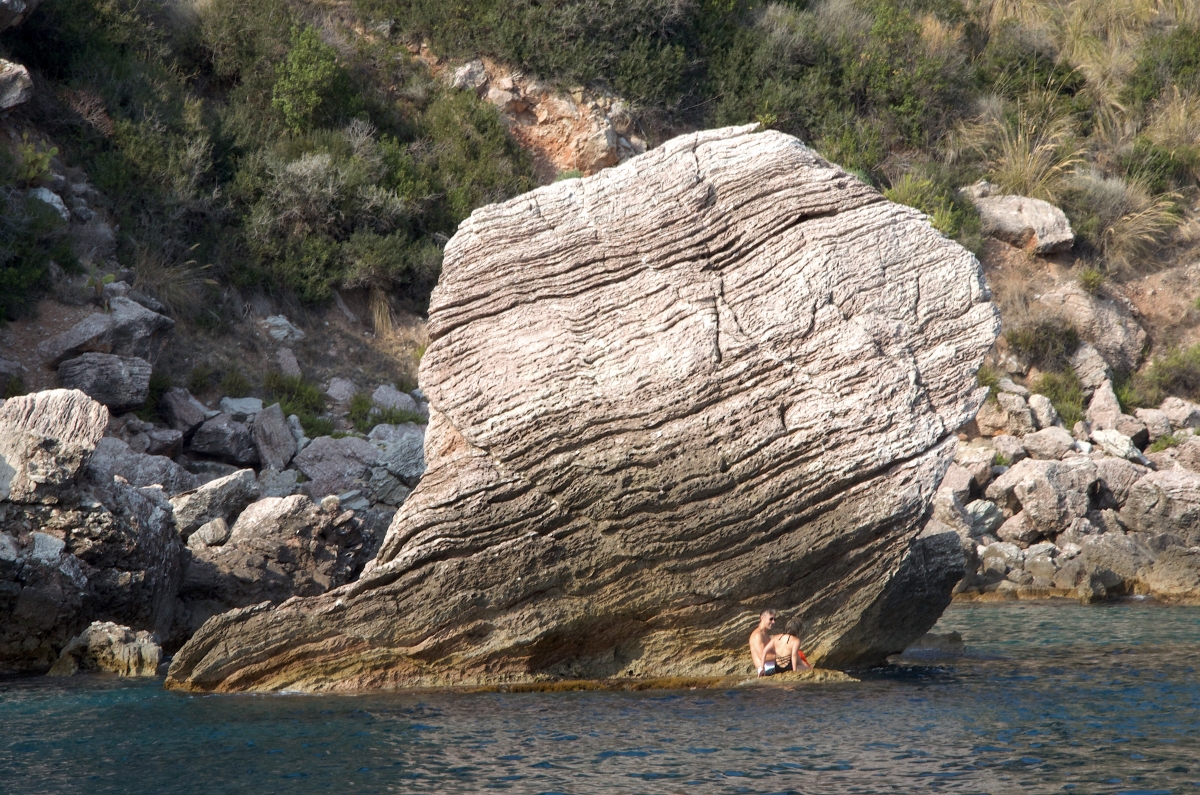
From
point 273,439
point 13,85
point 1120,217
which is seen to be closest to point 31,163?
point 13,85

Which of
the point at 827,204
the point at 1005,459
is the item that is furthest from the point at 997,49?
the point at 827,204

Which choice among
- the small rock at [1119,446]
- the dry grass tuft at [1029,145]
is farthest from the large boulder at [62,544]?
the dry grass tuft at [1029,145]

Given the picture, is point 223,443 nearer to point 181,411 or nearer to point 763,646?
point 181,411

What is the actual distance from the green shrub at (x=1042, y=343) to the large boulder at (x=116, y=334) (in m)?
18.5

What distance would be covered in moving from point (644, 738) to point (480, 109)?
19449 millimetres

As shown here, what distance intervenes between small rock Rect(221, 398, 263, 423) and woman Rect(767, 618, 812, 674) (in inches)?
442

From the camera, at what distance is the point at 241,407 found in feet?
62.3

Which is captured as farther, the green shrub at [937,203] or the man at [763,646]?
the green shrub at [937,203]

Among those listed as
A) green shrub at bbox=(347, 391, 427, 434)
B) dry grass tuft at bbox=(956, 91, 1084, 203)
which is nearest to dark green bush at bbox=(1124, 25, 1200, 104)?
dry grass tuft at bbox=(956, 91, 1084, 203)

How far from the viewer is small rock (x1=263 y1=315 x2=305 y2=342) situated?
2131 centimetres

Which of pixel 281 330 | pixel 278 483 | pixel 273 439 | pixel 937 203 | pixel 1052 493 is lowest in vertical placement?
pixel 1052 493

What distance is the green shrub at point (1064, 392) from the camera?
24.1 m

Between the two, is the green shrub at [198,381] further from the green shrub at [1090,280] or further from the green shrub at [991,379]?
the green shrub at [1090,280]

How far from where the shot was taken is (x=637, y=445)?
10.3m
